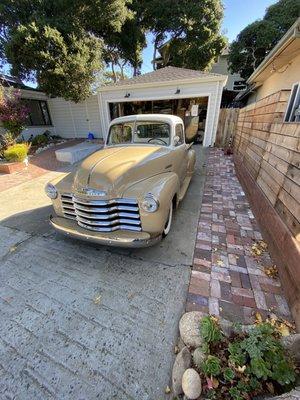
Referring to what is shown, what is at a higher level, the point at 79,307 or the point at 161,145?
the point at 161,145

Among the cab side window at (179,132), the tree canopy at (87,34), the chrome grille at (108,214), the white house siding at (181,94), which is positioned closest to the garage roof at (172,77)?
the white house siding at (181,94)

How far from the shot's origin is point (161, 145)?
3.75 m

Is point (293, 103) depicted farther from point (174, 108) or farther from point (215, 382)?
point (174, 108)

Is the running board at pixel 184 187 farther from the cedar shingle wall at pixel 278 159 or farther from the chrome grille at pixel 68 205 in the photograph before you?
the chrome grille at pixel 68 205

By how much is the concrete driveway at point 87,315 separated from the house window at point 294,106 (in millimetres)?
2451

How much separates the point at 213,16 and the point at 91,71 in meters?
11.3

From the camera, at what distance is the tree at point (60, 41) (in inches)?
372

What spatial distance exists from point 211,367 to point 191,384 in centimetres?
19

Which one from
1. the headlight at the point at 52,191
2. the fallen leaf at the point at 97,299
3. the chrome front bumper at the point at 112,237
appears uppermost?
the headlight at the point at 52,191

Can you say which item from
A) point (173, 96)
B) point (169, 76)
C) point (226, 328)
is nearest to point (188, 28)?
point (169, 76)

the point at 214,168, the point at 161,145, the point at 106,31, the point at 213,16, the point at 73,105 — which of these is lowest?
the point at 214,168

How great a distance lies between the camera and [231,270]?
2674mm

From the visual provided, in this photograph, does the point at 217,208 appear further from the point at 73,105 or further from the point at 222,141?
the point at 73,105

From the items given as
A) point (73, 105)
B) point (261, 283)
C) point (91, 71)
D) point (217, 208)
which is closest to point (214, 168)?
point (217, 208)
